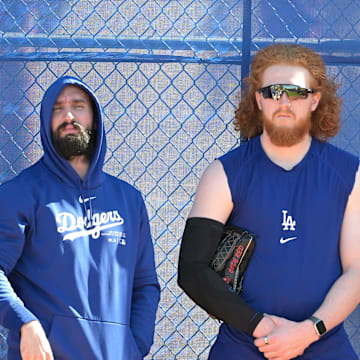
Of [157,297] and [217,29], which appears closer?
[157,297]

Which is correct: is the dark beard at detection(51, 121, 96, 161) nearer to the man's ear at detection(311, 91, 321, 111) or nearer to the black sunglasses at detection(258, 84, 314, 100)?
the black sunglasses at detection(258, 84, 314, 100)

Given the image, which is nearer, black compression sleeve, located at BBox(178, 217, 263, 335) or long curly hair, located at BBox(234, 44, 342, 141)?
black compression sleeve, located at BBox(178, 217, 263, 335)

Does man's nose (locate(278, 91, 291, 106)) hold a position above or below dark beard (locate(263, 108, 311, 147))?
above

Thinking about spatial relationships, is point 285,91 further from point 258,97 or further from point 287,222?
point 287,222

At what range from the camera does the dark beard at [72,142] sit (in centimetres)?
308

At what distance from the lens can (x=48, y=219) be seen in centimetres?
289

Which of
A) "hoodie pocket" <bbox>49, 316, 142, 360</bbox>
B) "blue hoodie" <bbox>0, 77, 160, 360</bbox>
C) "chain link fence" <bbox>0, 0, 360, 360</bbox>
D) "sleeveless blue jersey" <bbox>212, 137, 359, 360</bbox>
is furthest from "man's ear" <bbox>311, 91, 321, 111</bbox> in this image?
"hoodie pocket" <bbox>49, 316, 142, 360</bbox>

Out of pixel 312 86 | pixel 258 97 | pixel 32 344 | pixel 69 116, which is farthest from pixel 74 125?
pixel 312 86

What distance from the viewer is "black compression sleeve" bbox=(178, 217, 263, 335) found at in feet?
9.71

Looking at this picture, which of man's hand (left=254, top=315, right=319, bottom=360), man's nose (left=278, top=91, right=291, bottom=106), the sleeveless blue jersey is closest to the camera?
man's hand (left=254, top=315, right=319, bottom=360)

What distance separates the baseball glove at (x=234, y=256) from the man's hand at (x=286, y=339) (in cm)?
22

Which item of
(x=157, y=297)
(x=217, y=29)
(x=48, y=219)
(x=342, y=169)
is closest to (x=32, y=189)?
(x=48, y=219)

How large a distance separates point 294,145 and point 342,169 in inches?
8.8

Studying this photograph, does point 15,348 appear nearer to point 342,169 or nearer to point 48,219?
point 48,219
